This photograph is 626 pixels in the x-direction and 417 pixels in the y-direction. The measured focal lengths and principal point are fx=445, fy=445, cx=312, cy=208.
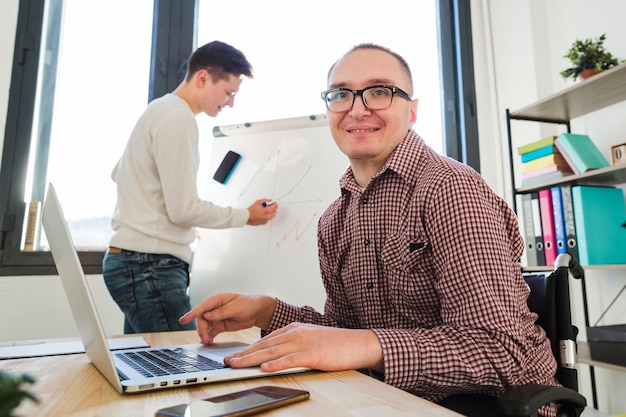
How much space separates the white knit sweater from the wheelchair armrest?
1.17 m

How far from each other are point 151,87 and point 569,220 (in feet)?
6.65

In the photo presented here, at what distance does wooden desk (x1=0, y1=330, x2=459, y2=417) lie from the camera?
45 cm

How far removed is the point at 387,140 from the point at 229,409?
78cm

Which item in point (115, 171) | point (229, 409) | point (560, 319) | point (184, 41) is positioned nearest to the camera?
point (229, 409)

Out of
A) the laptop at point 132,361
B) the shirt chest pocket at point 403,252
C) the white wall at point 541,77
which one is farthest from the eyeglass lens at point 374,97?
the white wall at point 541,77

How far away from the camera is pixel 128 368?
0.63m

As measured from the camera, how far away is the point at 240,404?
43 centimetres

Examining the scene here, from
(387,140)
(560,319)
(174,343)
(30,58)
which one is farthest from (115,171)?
(560,319)

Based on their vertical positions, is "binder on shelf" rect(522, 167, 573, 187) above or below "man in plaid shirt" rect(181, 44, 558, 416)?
above

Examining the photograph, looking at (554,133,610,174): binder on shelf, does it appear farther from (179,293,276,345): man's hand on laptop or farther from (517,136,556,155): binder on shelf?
(179,293,276,345): man's hand on laptop

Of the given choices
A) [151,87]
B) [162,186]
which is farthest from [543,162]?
[151,87]

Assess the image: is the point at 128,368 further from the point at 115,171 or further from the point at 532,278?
the point at 115,171

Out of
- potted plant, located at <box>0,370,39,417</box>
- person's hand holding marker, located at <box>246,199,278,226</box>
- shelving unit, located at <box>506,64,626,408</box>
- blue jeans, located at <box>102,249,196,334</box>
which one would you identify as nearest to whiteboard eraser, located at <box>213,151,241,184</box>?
person's hand holding marker, located at <box>246,199,278,226</box>

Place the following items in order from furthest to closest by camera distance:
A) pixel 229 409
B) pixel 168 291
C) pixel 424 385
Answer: pixel 168 291
pixel 424 385
pixel 229 409
